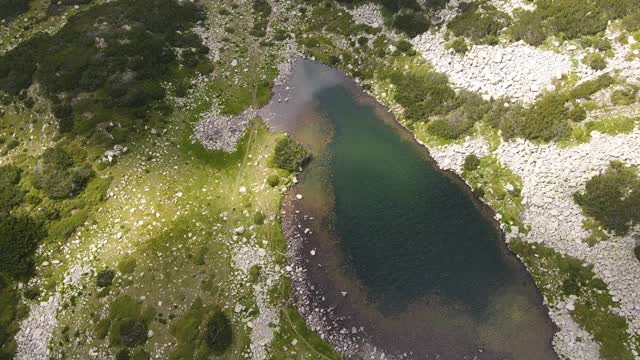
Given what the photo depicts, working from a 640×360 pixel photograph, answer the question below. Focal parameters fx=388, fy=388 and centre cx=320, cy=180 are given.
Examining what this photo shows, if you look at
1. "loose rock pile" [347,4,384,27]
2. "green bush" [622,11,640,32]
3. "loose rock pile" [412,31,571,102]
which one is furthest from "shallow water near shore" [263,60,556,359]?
"green bush" [622,11,640,32]

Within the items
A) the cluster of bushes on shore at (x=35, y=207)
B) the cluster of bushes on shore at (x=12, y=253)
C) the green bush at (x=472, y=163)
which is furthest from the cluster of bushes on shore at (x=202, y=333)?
the green bush at (x=472, y=163)

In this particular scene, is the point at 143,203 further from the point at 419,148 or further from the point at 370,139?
the point at 419,148

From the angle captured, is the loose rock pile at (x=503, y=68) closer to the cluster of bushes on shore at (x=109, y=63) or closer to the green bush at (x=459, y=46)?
the green bush at (x=459, y=46)

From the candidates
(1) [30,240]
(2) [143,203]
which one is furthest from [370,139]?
(1) [30,240]

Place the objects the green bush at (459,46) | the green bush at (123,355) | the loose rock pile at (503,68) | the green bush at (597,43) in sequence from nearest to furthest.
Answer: the green bush at (123,355) < the green bush at (597,43) < the loose rock pile at (503,68) < the green bush at (459,46)

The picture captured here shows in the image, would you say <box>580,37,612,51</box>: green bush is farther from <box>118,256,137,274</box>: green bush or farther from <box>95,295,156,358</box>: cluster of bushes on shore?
<box>118,256,137,274</box>: green bush
